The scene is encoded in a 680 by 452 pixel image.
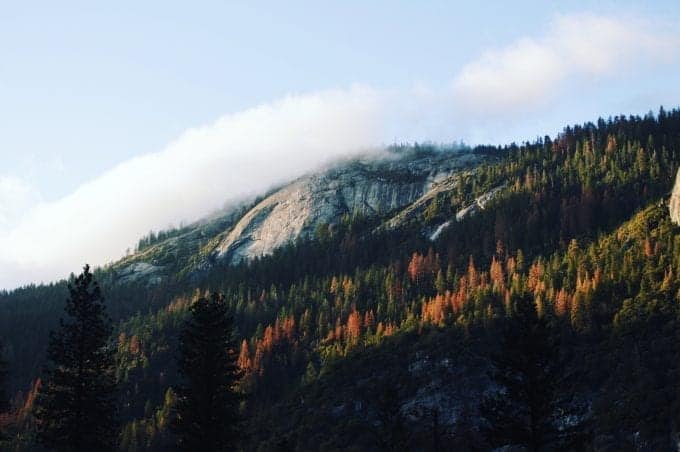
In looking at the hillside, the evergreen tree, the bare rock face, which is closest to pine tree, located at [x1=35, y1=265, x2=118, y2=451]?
the evergreen tree

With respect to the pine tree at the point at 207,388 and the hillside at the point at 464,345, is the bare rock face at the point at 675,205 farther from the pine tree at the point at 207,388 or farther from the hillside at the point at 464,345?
the pine tree at the point at 207,388

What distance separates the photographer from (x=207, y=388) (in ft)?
128

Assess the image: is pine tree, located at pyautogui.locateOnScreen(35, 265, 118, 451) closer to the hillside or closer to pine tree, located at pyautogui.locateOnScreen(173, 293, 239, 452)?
→ pine tree, located at pyautogui.locateOnScreen(173, 293, 239, 452)

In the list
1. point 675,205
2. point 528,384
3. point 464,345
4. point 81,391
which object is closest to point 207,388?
point 81,391

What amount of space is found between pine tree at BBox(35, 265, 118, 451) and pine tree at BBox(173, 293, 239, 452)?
3.96m

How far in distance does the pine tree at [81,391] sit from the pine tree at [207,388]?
396cm

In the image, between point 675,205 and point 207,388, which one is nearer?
point 207,388

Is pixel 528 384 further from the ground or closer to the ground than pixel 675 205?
further from the ground

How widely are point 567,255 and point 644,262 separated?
86.0 feet

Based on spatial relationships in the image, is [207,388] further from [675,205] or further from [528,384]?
[675,205]

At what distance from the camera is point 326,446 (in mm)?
121188

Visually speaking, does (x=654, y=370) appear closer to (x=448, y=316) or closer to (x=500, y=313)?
(x=500, y=313)

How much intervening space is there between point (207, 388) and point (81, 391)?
22.1 ft

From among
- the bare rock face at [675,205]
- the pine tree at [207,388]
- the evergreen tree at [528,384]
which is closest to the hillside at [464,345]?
the bare rock face at [675,205]
